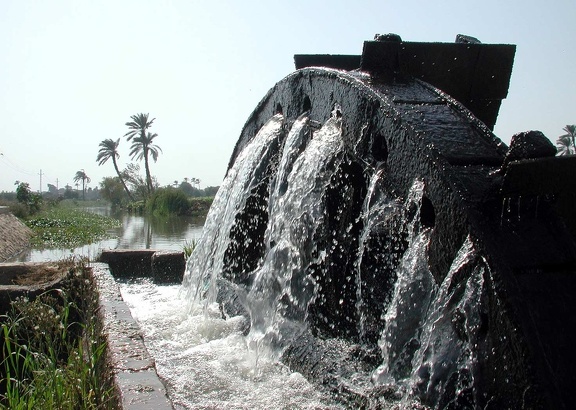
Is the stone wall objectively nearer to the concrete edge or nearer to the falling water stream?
the falling water stream

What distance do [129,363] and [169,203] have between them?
45872 millimetres

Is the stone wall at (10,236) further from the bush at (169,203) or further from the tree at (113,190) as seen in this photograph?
the tree at (113,190)

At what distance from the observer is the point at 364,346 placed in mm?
3348

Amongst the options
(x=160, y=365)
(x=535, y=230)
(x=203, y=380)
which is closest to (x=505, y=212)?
(x=535, y=230)

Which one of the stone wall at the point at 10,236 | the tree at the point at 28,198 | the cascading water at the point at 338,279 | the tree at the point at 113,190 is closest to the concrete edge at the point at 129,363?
the cascading water at the point at 338,279

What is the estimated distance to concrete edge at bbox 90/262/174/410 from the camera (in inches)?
108

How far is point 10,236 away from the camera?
21438 millimetres

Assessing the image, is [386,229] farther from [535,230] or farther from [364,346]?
[535,230]

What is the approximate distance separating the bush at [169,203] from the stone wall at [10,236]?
844 inches

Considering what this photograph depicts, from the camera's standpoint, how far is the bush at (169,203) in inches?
1877

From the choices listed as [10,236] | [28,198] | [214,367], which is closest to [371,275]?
[214,367]

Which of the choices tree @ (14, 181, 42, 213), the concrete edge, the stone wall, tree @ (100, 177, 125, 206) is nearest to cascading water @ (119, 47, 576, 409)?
the concrete edge

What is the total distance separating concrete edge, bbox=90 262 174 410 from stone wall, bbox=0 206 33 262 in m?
14.7

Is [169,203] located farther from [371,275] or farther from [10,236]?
[371,275]
